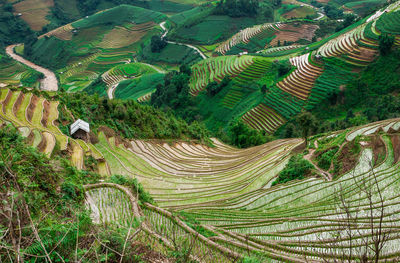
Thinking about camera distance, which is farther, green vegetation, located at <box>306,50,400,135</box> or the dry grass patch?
the dry grass patch

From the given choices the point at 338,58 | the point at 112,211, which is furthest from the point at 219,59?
the point at 112,211

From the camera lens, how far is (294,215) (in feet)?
32.6

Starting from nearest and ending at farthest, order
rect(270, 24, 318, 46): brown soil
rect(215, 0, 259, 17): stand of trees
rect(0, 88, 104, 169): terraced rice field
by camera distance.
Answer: rect(0, 88, 104, 169): terraced rice field → rect(270, 24, 318, 46): brown soil → rect(215, 0, 259, 17): stand of trees

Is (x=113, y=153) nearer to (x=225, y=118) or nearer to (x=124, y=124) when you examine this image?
(x=124, y=124)

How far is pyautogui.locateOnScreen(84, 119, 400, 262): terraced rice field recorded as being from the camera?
20.4 feet

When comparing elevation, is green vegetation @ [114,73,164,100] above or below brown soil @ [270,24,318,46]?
below

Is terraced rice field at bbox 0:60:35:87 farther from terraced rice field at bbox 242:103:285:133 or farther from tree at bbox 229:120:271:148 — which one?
tree at bbox 229:120:271:148

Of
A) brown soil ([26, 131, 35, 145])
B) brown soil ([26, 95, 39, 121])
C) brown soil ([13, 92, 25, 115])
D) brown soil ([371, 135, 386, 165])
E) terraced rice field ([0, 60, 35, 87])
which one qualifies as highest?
brown soil ([371, 135, 386, 165])

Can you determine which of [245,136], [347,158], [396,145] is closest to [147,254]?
[347,158]

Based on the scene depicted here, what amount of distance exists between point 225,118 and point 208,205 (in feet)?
98.2

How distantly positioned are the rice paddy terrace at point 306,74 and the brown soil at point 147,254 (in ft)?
106

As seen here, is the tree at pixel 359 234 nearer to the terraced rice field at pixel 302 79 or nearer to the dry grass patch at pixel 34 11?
the terraced rice field at pixel 302 79

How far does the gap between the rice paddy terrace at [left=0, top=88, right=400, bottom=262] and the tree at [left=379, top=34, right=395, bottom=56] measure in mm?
21816

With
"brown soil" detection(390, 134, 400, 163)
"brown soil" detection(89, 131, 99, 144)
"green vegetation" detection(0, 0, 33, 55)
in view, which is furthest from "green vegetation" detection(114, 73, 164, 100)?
"green vegetation" detection(0, 0, 33, 55)
